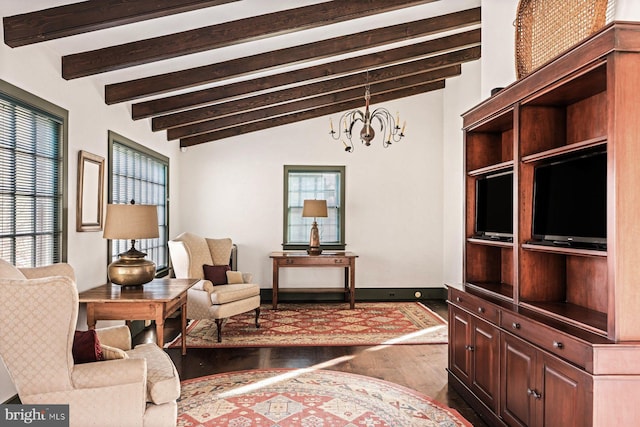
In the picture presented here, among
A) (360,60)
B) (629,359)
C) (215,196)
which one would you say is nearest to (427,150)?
(360,60)

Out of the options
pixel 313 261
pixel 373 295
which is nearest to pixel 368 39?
pixel 313 261

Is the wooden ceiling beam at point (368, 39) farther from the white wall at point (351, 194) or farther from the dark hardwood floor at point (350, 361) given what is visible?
the white wall at point (351, 194)

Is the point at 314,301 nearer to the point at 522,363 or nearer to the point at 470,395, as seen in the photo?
the point at 470,395

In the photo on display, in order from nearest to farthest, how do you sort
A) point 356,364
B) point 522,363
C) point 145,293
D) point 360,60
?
point 522,363
point 145,293
point 356,364
point 360,60

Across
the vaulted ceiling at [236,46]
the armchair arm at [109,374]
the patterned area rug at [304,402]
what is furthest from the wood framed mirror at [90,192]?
the armchair arm at [109,374]

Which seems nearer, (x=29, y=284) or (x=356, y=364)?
(x=29, y=284)

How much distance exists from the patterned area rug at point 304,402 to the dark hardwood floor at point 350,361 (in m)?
0.17

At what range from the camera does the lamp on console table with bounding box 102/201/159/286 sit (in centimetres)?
404

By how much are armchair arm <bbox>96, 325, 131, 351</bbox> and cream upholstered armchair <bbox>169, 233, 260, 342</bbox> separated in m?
2.12

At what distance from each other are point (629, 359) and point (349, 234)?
5.96 metres

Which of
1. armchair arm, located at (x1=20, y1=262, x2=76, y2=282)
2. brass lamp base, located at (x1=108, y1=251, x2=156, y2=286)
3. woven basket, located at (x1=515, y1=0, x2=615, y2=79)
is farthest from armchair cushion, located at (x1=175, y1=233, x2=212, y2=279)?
woven basket, located at (x1=515, y1=0, x2=615, y2=79)

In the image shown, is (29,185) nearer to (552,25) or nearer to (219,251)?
(219,251)

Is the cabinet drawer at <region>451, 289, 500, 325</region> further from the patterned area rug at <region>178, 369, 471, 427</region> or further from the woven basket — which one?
the woven basket

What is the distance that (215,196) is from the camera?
7824 millimetres
